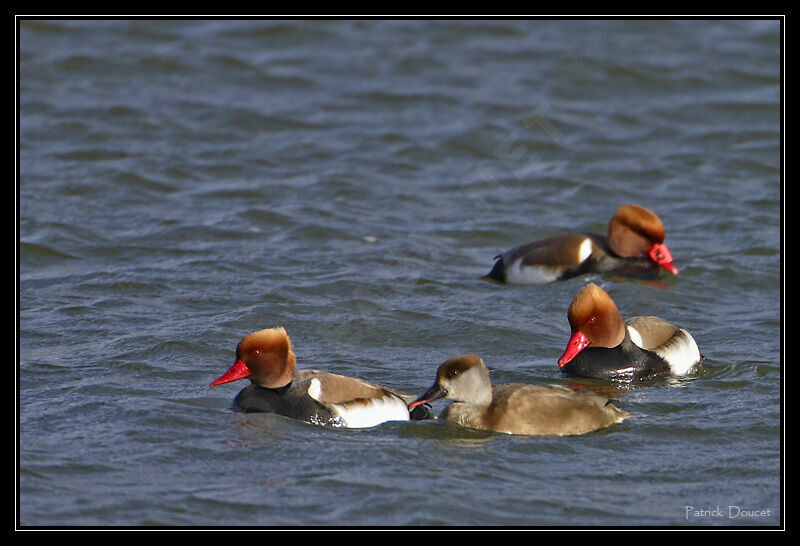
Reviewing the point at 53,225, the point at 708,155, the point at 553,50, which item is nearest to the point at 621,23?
the point at 553,50

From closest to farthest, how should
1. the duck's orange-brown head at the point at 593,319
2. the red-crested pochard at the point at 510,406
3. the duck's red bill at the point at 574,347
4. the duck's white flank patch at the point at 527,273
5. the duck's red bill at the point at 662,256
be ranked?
the red-crested pochard at the point at 510,406 < the duck's red bill at the point at 574,347 < the duck's orange-brown head at the point at 593,319 < the duck's white flank patch at the point at 527,273 < the duck's red bill at the point at 662,256

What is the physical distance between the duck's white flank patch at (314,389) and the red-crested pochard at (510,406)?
1.88 ft

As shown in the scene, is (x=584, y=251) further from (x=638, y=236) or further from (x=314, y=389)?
(x=314, y=389)

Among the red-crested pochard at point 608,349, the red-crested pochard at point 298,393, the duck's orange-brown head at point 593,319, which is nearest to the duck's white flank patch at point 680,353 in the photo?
the red-crested pochard at point 608,349

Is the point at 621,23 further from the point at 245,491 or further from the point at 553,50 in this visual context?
the point at 245,491

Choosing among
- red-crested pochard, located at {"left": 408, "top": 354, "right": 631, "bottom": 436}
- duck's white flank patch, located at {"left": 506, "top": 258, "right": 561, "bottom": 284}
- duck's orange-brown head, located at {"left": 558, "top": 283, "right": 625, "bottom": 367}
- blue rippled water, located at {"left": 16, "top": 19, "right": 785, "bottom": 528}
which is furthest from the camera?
duck's white flank patch, located at {"left": 506, "top": 258, "right": 561, "bottom": 284}

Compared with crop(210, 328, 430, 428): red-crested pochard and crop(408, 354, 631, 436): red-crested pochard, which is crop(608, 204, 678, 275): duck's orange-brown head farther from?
crop(210, 328, 430, 428): red-crested pochard

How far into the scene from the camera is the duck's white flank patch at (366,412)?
725cm

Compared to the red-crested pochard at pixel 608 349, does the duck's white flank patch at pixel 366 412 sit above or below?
below

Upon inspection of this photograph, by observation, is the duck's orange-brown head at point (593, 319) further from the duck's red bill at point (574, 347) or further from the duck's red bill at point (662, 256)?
the duck's red bill at point (662, 256)

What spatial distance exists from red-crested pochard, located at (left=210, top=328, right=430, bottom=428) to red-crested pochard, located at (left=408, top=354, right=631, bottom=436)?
0.77 feet

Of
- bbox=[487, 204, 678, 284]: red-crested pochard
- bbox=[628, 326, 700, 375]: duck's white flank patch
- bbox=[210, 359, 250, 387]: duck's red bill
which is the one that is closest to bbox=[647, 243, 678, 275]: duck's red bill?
bbox=[487, 204, 678, 284]: red-crested pochard

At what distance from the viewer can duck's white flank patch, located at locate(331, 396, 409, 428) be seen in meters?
7.25

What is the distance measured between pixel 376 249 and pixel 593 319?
3.54 metres
